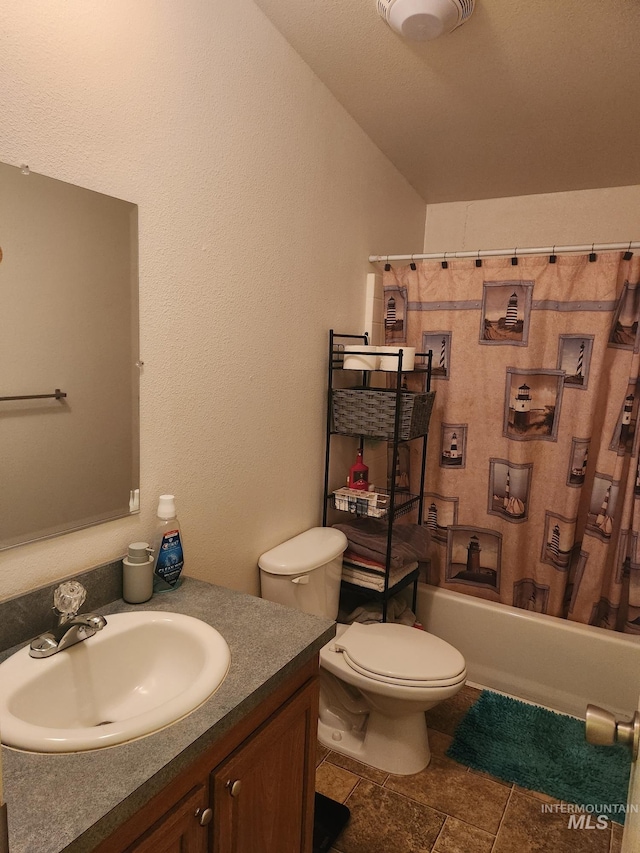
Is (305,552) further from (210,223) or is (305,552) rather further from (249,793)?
(210,223)

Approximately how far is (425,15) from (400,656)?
1.87 metres

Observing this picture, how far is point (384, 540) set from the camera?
2148mm

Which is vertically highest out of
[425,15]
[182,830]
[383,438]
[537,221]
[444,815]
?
[425,15]

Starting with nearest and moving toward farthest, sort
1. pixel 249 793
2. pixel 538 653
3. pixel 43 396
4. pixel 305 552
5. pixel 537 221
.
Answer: pixel 249 793 < pixel 43 396 < pixel 305 552 < pixel 538 653 < pixel 537 221

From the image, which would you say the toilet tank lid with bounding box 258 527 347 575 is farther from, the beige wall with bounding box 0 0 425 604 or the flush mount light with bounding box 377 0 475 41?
the flush mount light with bounding box 377 0 475 41

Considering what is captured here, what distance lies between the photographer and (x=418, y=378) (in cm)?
252

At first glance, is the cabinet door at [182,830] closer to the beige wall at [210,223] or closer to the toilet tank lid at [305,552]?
the beige wall at [210,223]

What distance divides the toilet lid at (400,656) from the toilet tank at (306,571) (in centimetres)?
A: 15

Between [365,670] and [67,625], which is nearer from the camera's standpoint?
[67,625]

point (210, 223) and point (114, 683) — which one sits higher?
point (210, 223)

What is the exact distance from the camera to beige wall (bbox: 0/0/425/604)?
3.59 ft

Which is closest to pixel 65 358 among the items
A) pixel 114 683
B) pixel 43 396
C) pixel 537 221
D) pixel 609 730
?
pixel 43 396

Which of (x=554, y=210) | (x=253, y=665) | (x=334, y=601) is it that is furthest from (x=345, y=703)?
(x=554, y=210)

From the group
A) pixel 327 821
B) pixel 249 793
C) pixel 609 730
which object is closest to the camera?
pixel 609 730
